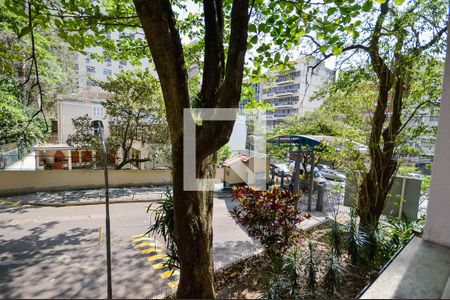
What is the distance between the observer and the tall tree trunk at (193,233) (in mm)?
2811

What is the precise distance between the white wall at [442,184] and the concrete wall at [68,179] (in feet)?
41.5

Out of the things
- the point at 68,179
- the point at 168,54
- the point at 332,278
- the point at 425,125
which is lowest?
the point at 68,179

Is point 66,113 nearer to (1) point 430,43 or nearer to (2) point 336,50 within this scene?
(2) point 336,50

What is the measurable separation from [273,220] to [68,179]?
12880 millimetres

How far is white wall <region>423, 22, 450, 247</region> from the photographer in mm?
1706

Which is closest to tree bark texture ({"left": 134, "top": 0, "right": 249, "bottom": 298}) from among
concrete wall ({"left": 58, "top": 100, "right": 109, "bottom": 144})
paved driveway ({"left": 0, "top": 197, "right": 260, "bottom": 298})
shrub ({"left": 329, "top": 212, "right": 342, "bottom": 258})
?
paved driveway ({"left": 0, "top": 197, "right": 260, "bottom": 298})

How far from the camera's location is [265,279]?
4266 mm

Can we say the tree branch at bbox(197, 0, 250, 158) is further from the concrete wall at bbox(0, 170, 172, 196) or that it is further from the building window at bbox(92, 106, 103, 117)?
the building window at bbox(92, 106, 103, 117)

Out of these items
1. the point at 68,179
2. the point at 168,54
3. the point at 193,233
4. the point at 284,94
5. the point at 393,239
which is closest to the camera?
the point at 168,54

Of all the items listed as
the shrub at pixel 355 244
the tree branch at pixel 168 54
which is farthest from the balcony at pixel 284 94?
the tree branch at pixel 168 54

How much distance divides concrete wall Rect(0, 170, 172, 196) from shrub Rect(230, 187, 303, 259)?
31.1 feet

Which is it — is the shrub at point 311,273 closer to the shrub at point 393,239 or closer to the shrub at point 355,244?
the shrub at point 355,244

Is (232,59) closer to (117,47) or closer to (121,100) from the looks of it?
(117,47)

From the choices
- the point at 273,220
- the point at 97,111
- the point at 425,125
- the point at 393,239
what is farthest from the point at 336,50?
the point at 97,111
